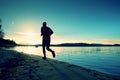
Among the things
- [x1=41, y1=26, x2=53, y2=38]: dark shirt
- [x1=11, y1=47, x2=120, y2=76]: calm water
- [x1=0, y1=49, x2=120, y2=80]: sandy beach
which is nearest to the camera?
[x1=0, y1=49, x2=120, y2=80]: sandy beach

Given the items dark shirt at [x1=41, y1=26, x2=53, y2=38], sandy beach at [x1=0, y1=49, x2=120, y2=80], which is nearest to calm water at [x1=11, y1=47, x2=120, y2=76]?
dark shirt at [x1=41, y1=26, x2=53, y2=38]

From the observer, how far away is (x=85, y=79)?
6750mm

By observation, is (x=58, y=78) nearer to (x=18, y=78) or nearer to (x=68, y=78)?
(x=68, y=78)

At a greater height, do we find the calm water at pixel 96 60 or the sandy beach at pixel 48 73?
the sandy beach at pixel 48 73

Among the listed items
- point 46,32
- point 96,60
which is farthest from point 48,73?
point 96,60

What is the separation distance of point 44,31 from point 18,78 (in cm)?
680

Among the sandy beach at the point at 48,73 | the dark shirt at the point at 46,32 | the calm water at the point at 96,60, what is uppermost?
the dark shirt at the point at 46,32

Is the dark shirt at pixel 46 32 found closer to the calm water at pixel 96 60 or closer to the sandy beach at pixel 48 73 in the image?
the sandy beach at pixel 48 73

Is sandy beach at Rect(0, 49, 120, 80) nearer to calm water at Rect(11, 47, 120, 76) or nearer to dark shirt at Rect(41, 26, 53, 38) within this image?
dark shirt at Rect(41, 26, 53, 38)

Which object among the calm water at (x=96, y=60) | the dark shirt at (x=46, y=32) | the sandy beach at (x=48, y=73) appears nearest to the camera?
the sandy beach at (x=48, y=73)

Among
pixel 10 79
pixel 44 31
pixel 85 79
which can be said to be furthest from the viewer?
pixel 44 31

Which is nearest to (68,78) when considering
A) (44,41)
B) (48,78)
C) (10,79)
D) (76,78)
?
(76,78)

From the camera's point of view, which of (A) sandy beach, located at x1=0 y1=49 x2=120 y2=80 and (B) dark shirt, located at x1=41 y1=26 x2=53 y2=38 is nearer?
(A) sandy beach, located at x1=0 y1=49 x2=120 y2=80

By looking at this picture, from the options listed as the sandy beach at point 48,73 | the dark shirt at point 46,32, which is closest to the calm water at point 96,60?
the dark shirt at point 46,32
